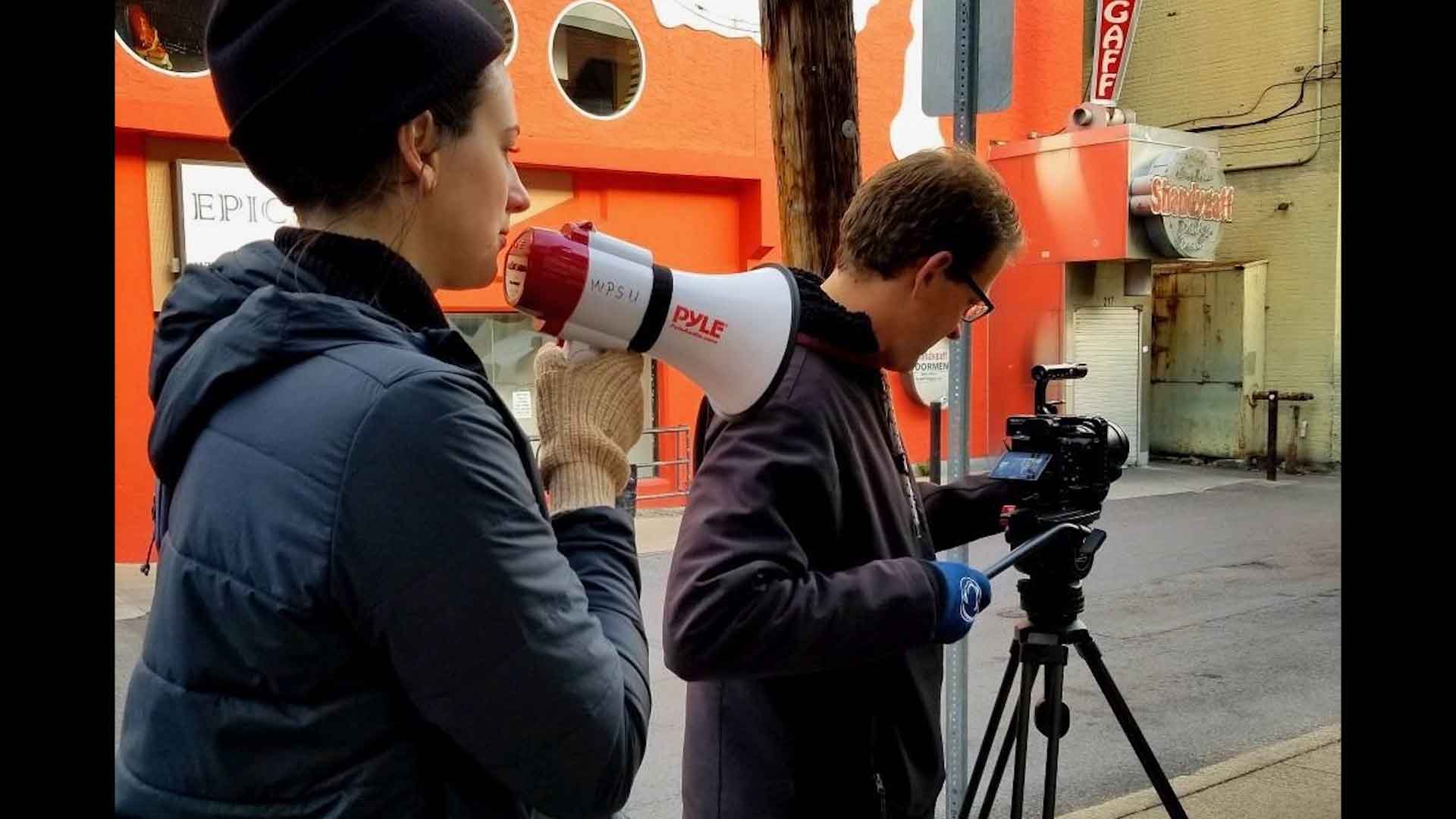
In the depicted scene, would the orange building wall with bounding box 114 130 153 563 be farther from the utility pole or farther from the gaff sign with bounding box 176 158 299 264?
the utility pole

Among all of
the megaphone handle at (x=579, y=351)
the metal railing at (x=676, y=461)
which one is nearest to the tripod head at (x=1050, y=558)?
the megaphone handle at (x=579, y=351)

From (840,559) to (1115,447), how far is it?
79cm

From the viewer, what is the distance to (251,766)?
38.0 inches

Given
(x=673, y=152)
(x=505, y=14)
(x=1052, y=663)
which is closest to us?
(x=1052, y=663)

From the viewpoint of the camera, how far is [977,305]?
2.05 metres

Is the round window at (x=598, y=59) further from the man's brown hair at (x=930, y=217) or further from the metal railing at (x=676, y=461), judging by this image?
the man's brown hair at (x=930, y=217)

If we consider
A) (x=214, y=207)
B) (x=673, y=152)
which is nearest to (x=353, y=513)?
(x=214, y=207)

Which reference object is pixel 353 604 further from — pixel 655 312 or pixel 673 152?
pixel 673 152

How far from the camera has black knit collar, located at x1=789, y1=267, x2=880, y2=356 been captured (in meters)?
1.78

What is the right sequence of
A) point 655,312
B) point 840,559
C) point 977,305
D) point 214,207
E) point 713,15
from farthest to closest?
point 713,15
point 214,207
point 977,305
point 840,559
point 655,312

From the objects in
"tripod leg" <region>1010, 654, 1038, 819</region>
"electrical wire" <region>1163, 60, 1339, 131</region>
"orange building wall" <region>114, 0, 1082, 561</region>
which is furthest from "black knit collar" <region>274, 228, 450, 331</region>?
"electrical wire" <region>1163, 60, 1339, 131</region>

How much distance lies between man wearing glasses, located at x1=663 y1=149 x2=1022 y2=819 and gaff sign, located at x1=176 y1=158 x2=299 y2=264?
312 inches

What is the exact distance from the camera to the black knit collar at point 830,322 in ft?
5.84
